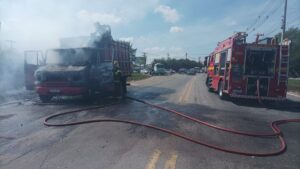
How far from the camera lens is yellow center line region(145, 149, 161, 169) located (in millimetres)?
4699

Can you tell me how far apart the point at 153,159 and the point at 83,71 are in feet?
24.9

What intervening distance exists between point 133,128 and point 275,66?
8464 millimetres

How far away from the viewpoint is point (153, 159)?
5031mm

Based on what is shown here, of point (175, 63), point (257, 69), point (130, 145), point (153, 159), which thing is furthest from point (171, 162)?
point (175, 63)

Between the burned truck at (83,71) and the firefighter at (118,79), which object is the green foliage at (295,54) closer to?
the firefighter at (118,79)

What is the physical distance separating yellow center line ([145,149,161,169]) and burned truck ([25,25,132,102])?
7.07 meters

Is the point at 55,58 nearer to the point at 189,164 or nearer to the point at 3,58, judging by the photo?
the point at 3,58

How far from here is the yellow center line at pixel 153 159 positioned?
470 centimetres

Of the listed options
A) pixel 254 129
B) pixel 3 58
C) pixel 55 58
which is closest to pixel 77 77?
pixel 55 58

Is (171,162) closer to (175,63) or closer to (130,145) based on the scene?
(130,145)

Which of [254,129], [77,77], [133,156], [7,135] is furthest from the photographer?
[77,77]

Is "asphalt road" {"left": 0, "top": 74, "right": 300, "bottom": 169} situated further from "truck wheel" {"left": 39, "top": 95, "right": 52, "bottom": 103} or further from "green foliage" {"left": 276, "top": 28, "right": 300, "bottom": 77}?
"green foliage" {"left": 276, "top": 28, "right": 300, "bottom": 77}

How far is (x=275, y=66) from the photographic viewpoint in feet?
42.4

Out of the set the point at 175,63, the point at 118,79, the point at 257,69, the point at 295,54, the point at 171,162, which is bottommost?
the point at 171,162
